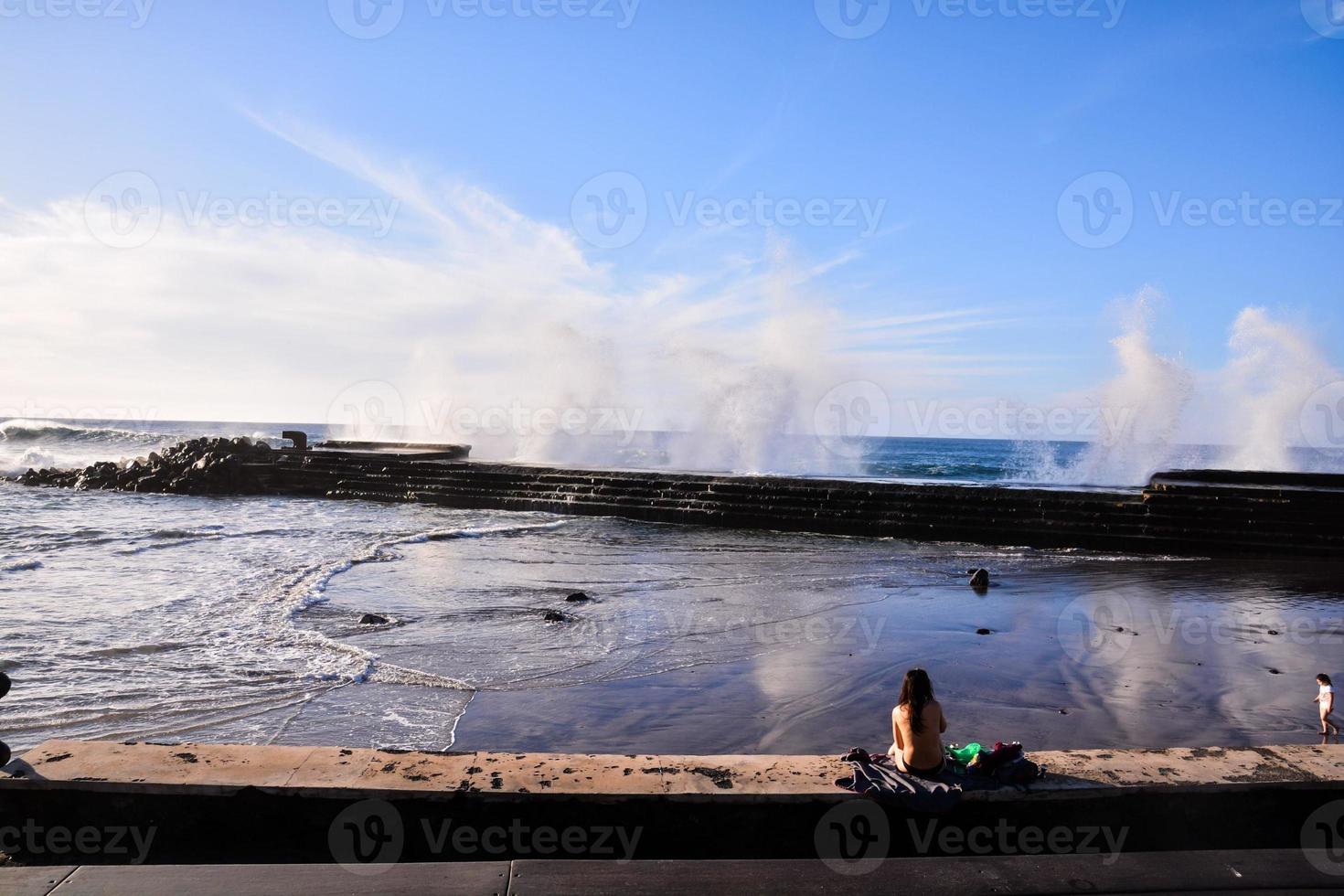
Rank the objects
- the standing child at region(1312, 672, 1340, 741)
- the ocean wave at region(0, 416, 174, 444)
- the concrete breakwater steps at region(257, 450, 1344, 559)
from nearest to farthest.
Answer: the standing child at region(1312, 672, 1340, 741) < the concrete breakwater steps at region(257, 450, 1344, 559) < the ocean wave at region(0, 416, 174, 444)

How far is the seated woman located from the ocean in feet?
3.87

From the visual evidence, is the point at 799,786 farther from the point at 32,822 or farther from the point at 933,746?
the point at 32,822

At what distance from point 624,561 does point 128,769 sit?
891 centimetres

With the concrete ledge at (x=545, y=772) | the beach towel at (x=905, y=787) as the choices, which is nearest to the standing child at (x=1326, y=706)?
the concrete ledge at (x=545, y=772)

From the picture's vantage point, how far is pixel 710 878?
2832mm

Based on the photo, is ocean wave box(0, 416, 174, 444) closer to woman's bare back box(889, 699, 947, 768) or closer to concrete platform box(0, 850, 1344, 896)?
concrete platform box(0, 850, 1344, 896)

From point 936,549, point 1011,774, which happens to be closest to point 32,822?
point 1011,774

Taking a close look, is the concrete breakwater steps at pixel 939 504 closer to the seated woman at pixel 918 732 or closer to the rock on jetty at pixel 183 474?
the rock on jetty at pixel 183 474

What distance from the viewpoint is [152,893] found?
2654 millimetres

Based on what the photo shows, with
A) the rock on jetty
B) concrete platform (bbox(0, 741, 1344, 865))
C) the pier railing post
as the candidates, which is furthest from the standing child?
the rock on jetty

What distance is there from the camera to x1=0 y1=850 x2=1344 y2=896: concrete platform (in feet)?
8.87

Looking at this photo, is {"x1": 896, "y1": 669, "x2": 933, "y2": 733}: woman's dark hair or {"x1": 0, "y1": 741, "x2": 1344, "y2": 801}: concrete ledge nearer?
{"x1": 0, "y1": 741, "x2": 1344, "y2": 801}: concrete ledge

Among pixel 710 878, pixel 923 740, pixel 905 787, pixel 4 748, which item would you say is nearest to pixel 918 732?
pixel 923 740

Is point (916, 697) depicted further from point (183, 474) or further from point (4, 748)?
point (183, 474)
